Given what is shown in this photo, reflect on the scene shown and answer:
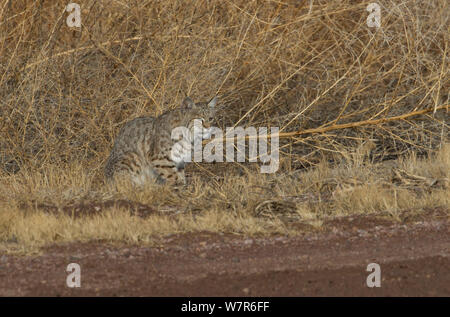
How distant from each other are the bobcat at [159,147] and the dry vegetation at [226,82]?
37cm

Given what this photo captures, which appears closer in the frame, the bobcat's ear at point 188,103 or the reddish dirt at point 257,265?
the reddish dirt at point 257,265

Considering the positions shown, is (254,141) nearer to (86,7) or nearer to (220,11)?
(220,11)

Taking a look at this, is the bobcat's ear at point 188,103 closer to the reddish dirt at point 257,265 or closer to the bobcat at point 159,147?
the bobcat at point 159,147

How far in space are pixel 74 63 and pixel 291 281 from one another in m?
6.15

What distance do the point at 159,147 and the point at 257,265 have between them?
373cm

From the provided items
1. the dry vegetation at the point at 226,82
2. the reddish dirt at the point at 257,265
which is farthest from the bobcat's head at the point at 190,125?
the reddish dirt at the point at 257,265

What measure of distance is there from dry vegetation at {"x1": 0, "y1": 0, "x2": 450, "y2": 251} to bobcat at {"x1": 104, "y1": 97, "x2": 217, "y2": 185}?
367 mm

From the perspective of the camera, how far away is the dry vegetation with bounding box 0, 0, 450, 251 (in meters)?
10.2

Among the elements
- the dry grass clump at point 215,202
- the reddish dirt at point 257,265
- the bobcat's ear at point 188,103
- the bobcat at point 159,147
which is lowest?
the reddish dirt at point 257,265

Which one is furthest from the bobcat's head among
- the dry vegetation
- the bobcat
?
the dry vegetation

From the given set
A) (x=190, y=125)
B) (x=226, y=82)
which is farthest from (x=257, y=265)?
(x=226, y=82)

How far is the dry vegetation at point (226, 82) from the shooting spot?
33.4 ft

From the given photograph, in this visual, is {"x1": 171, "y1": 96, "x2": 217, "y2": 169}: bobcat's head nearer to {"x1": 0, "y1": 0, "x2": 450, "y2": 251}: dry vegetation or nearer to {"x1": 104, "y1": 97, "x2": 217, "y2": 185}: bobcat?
{"x1": 104, "y1": 97, "x2": 217, "y2": 185}: bobcat
